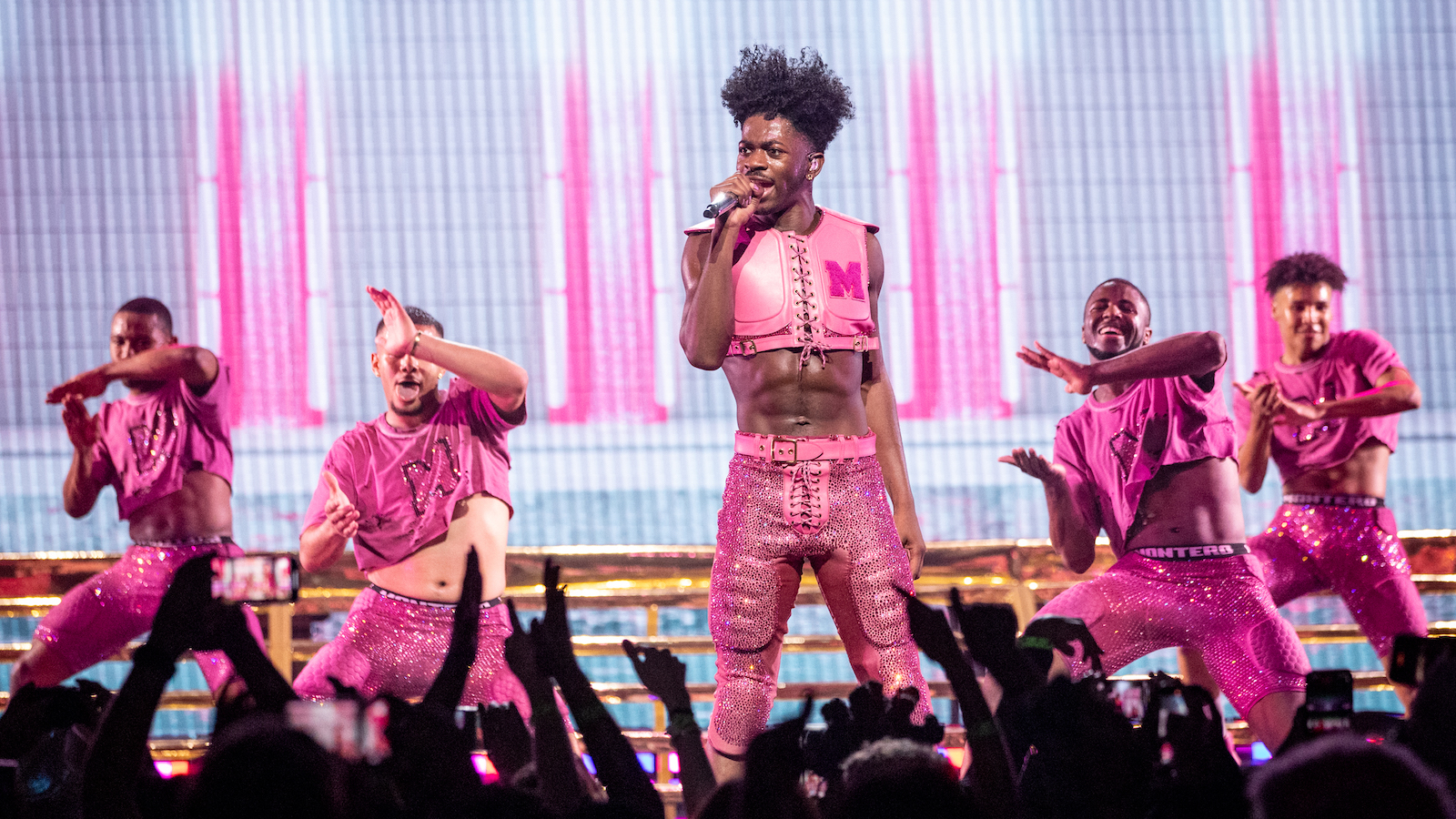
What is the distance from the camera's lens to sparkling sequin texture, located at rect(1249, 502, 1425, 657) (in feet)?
12.9

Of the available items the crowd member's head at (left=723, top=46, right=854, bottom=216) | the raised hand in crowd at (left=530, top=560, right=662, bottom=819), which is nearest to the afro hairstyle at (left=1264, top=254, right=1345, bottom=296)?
the crowd member's head at (left=723, top=46, right=854, bottom=216)

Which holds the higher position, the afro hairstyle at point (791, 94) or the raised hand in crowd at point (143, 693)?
the afro hairstyle at point (791, 94)

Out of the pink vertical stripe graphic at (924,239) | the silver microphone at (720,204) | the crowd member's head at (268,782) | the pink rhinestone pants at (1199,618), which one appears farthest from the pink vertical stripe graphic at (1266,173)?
the crowd member's head at (268,782)

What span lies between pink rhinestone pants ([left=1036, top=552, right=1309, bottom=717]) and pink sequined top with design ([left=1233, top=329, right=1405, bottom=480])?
74cm

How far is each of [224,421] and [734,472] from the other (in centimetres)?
217

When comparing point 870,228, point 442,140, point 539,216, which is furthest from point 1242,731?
point 442,140

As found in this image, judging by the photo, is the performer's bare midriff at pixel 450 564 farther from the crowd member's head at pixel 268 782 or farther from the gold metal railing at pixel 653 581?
the crowd member's head at pixel 268 782

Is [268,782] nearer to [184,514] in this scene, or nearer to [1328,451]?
[184,514]

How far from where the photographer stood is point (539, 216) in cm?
623

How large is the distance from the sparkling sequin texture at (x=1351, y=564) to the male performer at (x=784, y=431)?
5.98 ft

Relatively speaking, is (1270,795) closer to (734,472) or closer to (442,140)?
(734,472)

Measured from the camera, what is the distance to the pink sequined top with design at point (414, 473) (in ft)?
12.5

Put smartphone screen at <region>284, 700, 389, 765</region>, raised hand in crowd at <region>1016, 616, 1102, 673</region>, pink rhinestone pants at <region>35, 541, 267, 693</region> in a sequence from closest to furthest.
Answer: smartphone screen at <region>284, 700, 389, 765</region> < raised hand in crowd at <region>1016, 616, 1102, 673</region> < pink rhinestone pants at <region>35, 541, 267, 693</region>

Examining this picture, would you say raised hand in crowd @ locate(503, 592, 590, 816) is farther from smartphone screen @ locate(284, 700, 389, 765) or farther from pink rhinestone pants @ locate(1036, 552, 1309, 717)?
pink rhinestone pants @ locate(1036, 552, 1309, 717)
